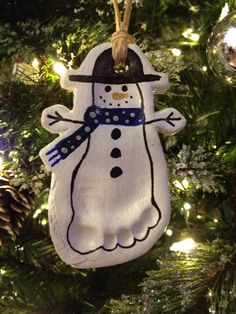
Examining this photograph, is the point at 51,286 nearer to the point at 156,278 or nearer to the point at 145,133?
the point at 156,278

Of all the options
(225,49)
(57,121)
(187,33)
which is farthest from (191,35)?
(57,121)


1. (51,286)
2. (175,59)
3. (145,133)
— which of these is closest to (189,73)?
(175,59)

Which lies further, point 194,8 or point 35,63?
point 194,8

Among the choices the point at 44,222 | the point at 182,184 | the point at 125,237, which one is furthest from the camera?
the point at 44,222

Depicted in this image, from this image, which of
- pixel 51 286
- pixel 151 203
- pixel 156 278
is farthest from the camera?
pixel 51 286

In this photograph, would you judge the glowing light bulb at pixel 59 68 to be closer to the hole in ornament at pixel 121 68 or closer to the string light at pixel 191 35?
the hole in ornament at pixel 121 68

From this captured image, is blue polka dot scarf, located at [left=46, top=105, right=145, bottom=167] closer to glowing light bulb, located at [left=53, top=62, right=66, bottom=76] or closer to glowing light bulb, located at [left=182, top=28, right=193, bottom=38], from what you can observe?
glowing light bulb, located at [left=53, top=62, right=66, bottom=76]

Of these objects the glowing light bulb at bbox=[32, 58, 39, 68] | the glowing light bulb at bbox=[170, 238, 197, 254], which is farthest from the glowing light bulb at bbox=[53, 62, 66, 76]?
the glowing light bulb at bbox=[170, 238, 197, 254]

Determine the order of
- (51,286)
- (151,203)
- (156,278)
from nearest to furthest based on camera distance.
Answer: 1. (151,203)
2. (156,278)
3. (51,286)

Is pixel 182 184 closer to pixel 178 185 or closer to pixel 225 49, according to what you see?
pixel 178 185
